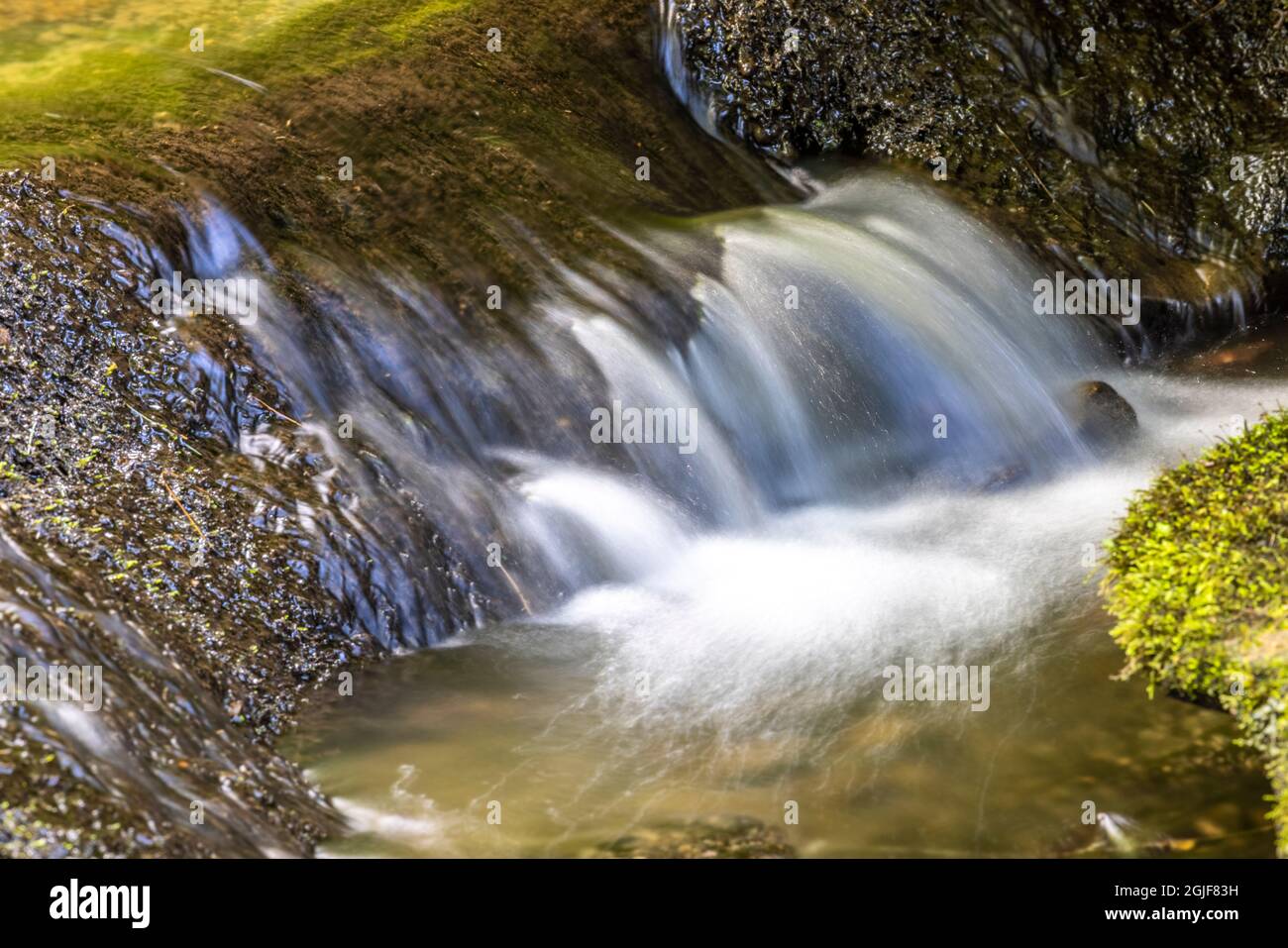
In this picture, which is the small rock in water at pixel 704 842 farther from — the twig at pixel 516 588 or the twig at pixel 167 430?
the twig at pixel 167 430

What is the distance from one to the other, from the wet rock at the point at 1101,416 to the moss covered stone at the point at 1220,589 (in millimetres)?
2487

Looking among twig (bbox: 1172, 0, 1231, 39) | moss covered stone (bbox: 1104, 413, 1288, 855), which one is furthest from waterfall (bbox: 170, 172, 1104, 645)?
twig (bbox: 1172, 0, 1231, 39)

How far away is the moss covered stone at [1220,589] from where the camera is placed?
170 inches

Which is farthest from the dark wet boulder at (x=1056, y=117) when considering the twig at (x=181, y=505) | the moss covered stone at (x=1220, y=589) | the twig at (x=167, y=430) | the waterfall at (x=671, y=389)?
the twig at (x=181, y=505)

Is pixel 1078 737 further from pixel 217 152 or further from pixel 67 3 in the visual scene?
pixel 67 3

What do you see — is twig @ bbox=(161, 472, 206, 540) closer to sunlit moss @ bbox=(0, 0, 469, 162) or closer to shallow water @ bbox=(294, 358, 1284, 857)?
shallow water @ bbox=(294, 358, 1284, 857)

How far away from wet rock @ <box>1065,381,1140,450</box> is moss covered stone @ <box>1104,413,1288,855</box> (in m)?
2.49

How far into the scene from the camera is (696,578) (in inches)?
256

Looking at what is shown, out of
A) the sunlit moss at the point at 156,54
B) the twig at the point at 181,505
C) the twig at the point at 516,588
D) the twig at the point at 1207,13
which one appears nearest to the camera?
the twig at the point at 181,505

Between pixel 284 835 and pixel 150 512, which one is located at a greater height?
pixel 150 512

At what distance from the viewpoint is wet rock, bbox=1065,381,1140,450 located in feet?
25.5

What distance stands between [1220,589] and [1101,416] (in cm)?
340

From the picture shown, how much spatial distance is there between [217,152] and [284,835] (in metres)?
4.13
